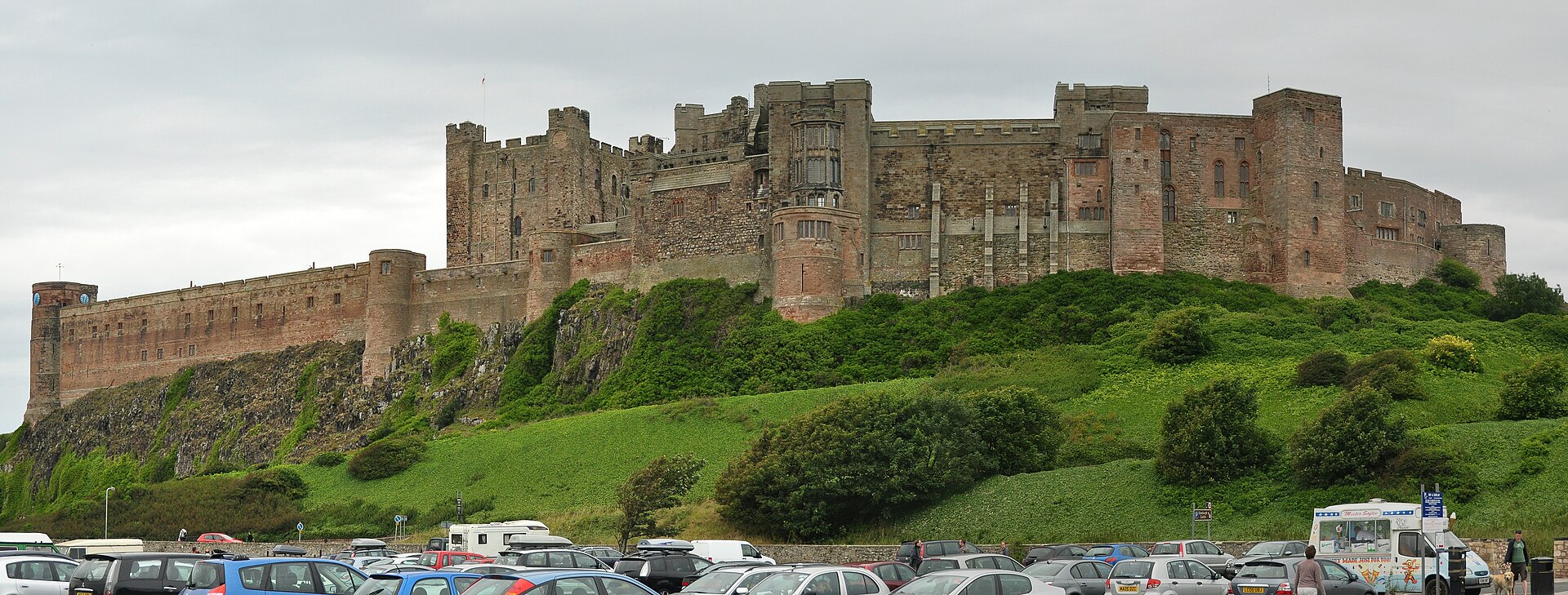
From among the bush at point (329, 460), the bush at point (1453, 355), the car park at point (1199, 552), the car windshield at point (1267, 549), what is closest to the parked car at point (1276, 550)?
the car windshield at point (1267, 549)

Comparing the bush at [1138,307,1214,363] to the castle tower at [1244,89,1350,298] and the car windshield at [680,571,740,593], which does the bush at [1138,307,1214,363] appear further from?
the car windshield at [680,571,740,593]

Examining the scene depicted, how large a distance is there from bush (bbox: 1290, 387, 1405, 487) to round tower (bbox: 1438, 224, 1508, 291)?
151ft

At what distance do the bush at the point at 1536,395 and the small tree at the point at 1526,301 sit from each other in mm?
28776

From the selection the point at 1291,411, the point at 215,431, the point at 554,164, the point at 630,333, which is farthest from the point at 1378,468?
the point at 215,431

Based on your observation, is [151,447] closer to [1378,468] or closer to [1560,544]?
[1378,468]

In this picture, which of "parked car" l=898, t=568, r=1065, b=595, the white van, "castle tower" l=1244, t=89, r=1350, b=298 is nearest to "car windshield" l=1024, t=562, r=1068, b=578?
"parked car" l=898, t=568, r=1065, b=595

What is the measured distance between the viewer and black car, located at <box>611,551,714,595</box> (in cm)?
3678

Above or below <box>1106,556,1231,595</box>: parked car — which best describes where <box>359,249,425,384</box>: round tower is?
above

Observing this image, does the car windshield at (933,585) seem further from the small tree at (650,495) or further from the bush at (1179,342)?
the bush at (1179,342)

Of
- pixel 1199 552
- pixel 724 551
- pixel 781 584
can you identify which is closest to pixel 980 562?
pixel 781 584

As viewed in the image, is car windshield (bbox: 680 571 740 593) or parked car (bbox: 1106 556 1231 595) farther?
parked car (bbox: 1106 556 1231 595)

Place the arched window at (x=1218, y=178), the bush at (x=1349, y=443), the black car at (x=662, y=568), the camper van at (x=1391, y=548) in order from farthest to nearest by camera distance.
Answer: the arched window at (x=1218, y=178) < the bush at (x=1349, y=443) < the black car at (x=662, y=568) < the camper van at (x=1391, y=548)

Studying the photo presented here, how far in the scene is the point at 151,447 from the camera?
362 feet

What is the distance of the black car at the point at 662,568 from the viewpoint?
36.8m
